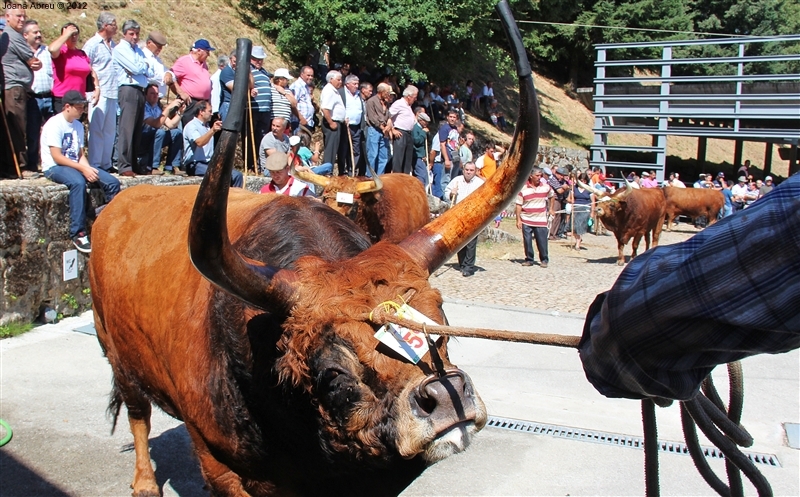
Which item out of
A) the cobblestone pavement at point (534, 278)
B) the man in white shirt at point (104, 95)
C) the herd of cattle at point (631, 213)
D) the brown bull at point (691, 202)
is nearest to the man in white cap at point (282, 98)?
the man in white shirt at point (104, 95)

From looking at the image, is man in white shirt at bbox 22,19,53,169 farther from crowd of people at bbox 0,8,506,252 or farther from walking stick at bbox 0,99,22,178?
walking stick at bbox 0,99,22,178

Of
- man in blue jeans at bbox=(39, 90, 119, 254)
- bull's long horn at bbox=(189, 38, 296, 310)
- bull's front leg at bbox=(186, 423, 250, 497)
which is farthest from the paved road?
bull's long horn at bbox=(189, 38, 296, 310)

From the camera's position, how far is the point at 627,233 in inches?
656

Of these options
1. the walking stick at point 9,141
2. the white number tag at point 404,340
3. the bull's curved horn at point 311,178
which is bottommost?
the bull's curved horn at point 311,178

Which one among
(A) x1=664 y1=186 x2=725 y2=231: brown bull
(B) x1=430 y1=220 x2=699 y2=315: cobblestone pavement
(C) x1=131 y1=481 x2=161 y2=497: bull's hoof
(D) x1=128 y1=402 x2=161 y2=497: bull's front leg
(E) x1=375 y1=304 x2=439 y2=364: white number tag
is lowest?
(A) x1=664 y1=186 x2=725 y2=231: brown bull

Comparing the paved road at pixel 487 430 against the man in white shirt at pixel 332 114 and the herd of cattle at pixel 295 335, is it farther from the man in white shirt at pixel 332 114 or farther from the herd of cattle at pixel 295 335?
the man in white shirt at pixel 332 114

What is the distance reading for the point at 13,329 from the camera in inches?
274

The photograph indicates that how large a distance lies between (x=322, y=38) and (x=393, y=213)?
1256 cm

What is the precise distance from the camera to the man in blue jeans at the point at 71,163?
7.63 meters

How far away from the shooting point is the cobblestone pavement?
408 inches

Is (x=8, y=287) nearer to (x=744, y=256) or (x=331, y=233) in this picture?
(x=331, y=233)

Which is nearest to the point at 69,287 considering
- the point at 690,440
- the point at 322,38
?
the point at 690,440

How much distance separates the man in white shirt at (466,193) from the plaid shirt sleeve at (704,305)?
1058cm

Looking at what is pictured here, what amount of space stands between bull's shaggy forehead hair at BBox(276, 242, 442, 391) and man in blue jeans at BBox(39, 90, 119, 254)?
587 centimetres
